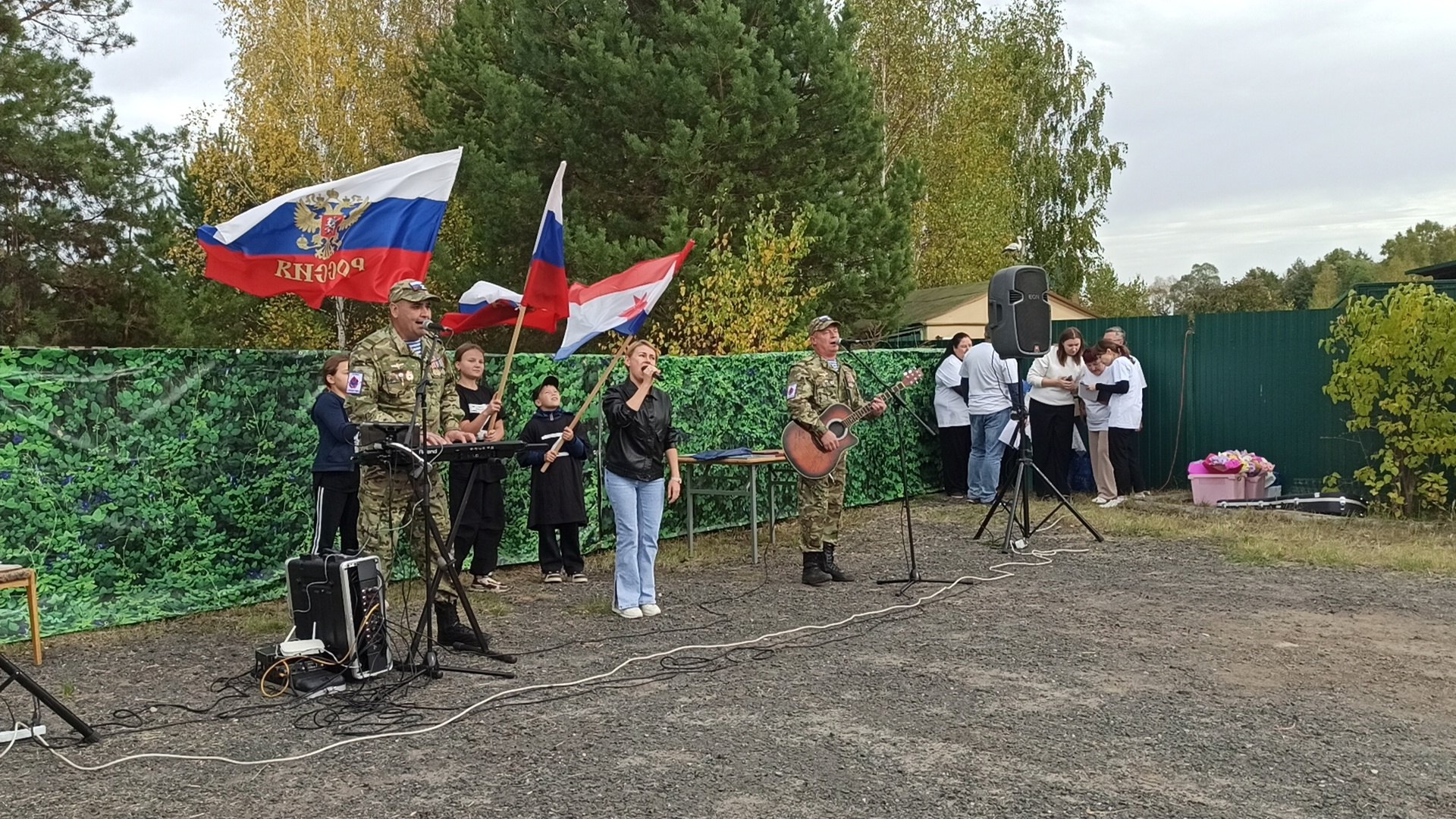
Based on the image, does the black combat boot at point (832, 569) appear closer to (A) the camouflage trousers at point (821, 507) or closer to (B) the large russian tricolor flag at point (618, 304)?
(A) the camouflage trousers at point (821, 507)

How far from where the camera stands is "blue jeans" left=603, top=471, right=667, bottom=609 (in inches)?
299

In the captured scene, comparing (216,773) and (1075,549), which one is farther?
(1075,549)

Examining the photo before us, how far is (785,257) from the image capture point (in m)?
18.1

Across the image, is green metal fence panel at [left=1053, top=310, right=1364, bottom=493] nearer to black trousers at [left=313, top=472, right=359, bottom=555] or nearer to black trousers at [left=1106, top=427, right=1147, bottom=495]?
black trousers at [left=1106, top=427, right=1147, bottom=495]

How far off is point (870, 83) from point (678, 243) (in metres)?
5.50

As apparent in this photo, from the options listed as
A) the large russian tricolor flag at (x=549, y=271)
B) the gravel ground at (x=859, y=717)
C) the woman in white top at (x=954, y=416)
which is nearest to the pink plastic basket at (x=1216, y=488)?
the woman in white top at (x=954, y=416)

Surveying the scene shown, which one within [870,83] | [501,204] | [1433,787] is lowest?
[1433,787]

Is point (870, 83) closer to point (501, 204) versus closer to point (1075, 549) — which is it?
point (501, 204)

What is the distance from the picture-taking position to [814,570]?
8836 mm

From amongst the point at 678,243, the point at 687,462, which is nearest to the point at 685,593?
the point at 687,462

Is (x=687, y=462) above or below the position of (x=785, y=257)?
below

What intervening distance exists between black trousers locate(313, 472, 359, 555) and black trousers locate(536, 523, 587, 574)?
1.84 metres

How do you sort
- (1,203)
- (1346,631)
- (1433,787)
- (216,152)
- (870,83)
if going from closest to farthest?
(1433,787), (1346,631), (1,203), (870,83), (216,152)

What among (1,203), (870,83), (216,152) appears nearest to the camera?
(1,203)
